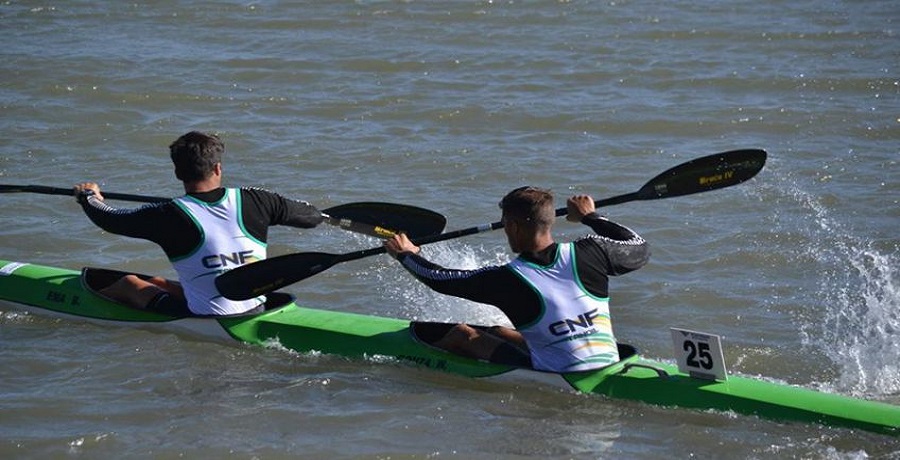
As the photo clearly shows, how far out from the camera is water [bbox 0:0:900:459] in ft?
23.5

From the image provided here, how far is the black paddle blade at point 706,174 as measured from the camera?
827 cm

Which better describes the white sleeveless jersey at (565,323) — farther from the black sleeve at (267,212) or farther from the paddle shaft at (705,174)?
the black sleeve at (267,212)

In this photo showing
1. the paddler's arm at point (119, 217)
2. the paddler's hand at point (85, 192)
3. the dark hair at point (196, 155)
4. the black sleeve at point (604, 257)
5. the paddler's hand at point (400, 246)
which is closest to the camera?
the black sleeve at point (604, 257)

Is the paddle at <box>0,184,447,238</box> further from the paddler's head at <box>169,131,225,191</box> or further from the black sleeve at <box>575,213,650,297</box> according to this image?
the black sleeve at <box>575,213,650,297</box>

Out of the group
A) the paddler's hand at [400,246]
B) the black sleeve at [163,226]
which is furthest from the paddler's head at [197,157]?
→ the paddler's hand at [400,246]

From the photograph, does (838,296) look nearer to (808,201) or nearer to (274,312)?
(808,201)

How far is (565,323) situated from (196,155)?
2.58 metres

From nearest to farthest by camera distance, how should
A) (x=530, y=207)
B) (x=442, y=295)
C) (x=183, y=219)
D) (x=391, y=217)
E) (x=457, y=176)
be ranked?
(x=530, y=207) < (x=183, y=219) < (x=391, y=217) < (x=442, y=295) < (x=457, y=176)

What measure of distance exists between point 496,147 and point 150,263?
4.28 metres

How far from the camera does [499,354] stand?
25.1ft

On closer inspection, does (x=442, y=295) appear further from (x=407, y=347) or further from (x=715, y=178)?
(x=715, y=178)

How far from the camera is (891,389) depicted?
779 cm

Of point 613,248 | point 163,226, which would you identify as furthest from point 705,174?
point 163,226

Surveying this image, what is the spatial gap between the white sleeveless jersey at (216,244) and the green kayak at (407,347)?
0.34 meters
